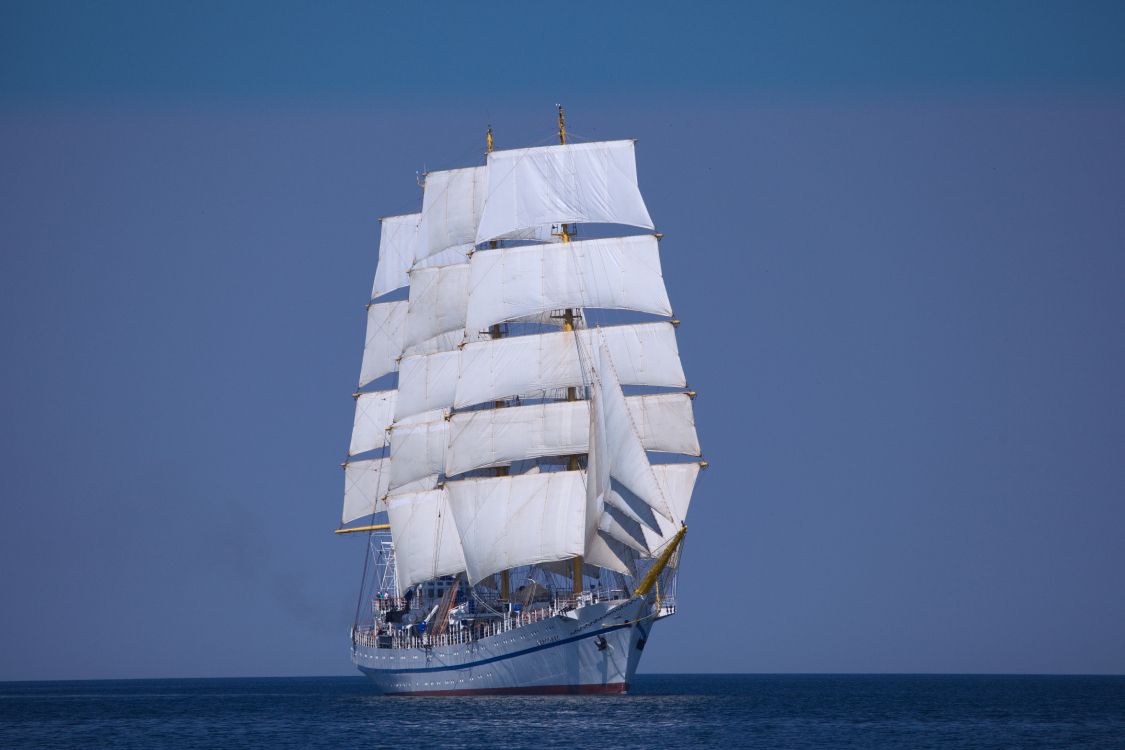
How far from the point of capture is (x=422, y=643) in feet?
298

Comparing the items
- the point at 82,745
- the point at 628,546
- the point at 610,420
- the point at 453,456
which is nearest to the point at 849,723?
the point at 628,546

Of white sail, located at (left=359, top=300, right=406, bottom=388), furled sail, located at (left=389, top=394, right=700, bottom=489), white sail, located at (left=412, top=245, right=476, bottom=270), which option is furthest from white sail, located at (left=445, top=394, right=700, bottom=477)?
white sail, located at (left=359, top=300, right=406, bottom=388)

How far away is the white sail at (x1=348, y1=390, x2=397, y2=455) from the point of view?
108 meters

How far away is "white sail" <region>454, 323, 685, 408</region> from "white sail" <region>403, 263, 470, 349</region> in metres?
8.33

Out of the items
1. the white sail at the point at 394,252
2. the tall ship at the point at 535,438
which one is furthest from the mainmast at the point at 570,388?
the white sail at the point at 394,252

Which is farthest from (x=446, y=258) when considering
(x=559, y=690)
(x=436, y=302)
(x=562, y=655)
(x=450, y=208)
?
(x=559, y=690)

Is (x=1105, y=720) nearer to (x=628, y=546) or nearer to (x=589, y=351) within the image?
(x=628, y=546)

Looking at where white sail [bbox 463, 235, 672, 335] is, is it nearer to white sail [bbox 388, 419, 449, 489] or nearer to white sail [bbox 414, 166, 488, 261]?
white sail [bbox 414, 166, 488, 261]

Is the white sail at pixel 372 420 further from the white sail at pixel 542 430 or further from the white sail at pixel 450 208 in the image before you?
the white sail at pixel 542 430

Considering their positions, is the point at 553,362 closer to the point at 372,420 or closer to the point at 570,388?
the point at 570,388

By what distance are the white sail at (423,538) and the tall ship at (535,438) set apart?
11cm

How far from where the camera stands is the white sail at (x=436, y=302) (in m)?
94.1

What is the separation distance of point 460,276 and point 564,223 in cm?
1040

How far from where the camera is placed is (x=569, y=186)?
85.9 m
